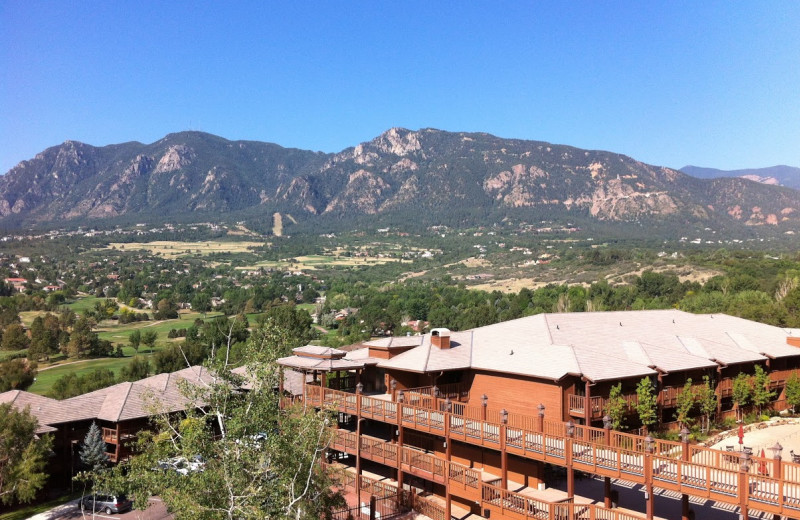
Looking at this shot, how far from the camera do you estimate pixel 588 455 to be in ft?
57.9

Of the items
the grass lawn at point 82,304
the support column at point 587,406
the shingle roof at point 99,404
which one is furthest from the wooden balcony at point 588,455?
the grass lawn at point 82,304

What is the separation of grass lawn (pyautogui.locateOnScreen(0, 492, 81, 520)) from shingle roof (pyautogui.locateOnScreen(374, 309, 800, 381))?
14805 millimetres

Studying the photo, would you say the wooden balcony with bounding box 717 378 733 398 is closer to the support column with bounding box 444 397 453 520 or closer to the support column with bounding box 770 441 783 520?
the support column with bounding box 444 397 453 520

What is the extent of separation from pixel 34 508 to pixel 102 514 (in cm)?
414

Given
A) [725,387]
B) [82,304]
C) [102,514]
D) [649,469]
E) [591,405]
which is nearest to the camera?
[649,469]

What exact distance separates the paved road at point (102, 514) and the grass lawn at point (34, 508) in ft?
1.96

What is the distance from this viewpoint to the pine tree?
25766mm

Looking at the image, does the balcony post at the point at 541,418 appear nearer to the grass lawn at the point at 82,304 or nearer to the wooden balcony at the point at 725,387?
the wooden balcony at the point at 725,387

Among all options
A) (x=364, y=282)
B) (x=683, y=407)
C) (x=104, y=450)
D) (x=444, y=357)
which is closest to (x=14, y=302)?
(x=364, y=282)

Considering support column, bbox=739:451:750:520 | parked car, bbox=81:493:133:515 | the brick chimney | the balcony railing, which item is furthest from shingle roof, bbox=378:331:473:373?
support column, bbox=739:451:750:520

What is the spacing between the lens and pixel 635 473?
16328 millimetres

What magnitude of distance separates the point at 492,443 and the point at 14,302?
4543 inches

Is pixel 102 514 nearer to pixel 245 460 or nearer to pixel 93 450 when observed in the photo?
pixel 93 450

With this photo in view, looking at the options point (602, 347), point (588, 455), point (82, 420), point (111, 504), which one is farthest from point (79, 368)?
point (588, 455)
